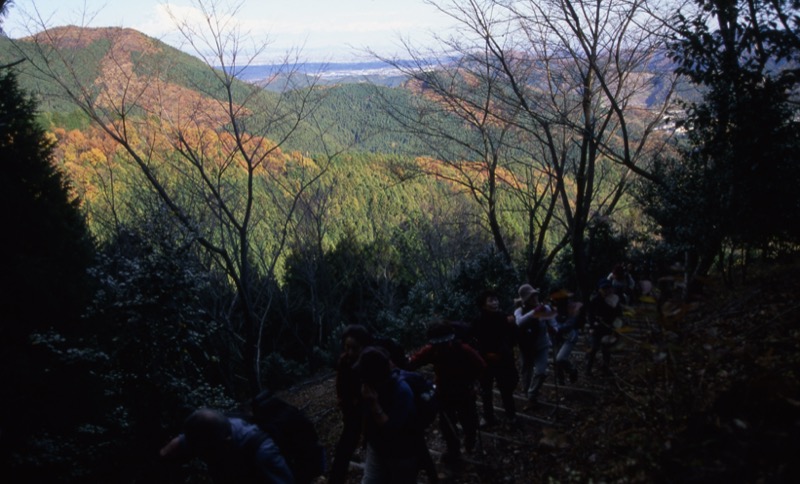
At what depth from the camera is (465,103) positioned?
1285 centimetres

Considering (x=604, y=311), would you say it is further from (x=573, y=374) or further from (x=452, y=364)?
(x=452, y=364)

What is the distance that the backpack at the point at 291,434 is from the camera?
3180mm

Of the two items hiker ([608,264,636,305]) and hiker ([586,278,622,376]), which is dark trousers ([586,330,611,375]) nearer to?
hiker ([586,278,622,376])

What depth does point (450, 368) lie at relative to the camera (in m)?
4.95

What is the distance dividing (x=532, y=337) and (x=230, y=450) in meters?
4.15

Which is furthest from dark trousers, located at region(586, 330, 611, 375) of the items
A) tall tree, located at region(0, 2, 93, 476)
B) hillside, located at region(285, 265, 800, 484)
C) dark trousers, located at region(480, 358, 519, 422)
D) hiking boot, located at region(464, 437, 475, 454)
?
tall tree, located at region(0, 2, 93, 476)

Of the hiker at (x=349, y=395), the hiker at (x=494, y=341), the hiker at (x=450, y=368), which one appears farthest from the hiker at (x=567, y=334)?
the hiker at (x=349, y=395)

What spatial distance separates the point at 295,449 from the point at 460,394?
86.8 inches

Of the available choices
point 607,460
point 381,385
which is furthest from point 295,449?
point 607,460

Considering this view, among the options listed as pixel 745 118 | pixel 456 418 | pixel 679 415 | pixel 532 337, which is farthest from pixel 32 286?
pixel 745 118

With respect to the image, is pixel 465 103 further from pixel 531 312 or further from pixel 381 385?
pixel 381 385

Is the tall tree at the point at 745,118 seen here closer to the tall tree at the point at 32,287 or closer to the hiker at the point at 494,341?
the hiker at the point at 494,341

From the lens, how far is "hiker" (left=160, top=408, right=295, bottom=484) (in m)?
2.90

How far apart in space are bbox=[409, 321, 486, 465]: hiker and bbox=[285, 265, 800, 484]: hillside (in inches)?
25.5
